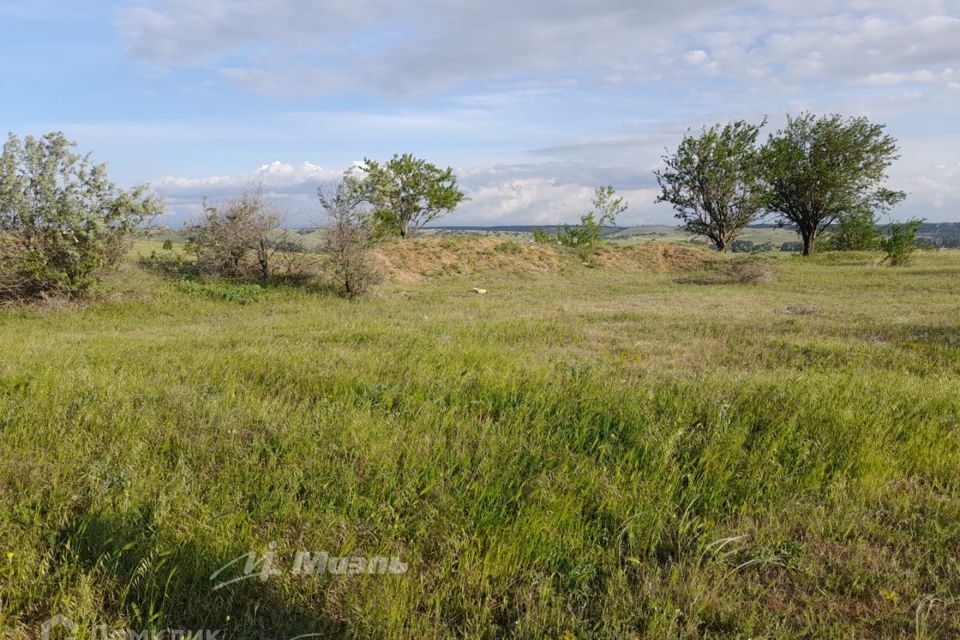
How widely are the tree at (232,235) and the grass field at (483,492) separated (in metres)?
11.5

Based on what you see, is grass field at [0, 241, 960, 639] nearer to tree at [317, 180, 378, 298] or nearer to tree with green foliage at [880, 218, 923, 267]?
tree at [317, 180, 378, 298]

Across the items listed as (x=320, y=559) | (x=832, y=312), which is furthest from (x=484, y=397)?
(x=832, y=312)

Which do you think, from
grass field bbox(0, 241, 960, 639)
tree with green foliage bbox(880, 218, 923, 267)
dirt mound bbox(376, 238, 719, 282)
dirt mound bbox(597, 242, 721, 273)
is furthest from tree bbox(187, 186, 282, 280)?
tree with green foliage bbox(880, 218, 923, 267)

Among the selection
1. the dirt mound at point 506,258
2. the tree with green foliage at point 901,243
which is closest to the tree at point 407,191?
the dirt mound at point 506,258

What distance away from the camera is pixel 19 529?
289cm

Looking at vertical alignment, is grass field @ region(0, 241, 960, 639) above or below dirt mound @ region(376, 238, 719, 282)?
below

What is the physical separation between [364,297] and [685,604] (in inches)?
638

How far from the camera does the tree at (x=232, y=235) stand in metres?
18.4

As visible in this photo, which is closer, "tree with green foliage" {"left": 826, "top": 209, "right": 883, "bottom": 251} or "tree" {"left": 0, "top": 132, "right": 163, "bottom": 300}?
"tree" {"left": 0, "top": 132, "right": 163, "bottom": 300}

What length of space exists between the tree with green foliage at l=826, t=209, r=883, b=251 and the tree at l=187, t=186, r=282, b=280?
41.6m

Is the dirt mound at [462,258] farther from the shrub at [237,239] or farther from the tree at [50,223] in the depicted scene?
the tree at [50,223]

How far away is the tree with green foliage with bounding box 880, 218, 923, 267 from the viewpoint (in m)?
31.8

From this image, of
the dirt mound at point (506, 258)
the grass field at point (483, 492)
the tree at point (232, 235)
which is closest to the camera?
the grass field at point (483, 492)

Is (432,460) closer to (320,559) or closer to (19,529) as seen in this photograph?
(320,559)
